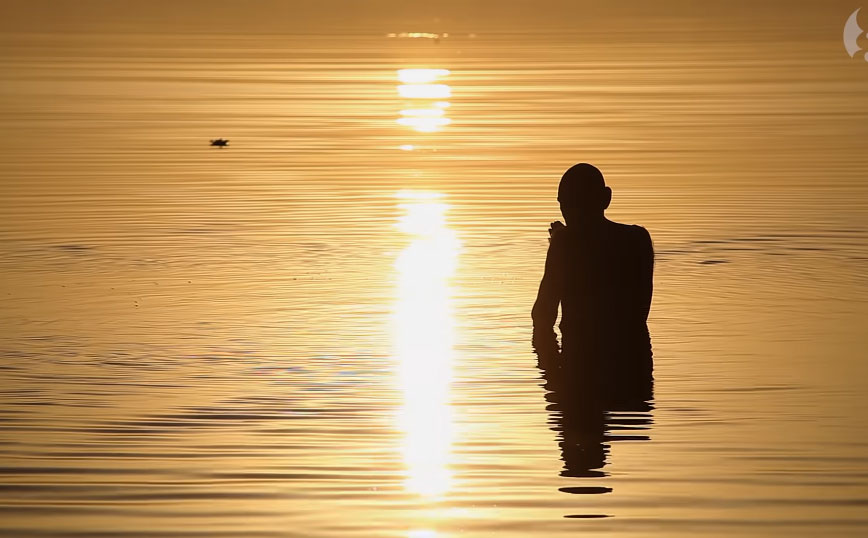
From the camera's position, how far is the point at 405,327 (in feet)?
44.7

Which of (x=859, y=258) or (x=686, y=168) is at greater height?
(x=686, y=168)

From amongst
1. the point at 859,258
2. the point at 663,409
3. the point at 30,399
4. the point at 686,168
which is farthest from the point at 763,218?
the point at 30,399

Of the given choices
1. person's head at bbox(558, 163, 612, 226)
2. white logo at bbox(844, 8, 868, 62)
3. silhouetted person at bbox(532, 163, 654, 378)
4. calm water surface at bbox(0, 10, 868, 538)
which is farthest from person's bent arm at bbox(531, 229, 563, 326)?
white logo at bbox(844, 8, 868, 62)

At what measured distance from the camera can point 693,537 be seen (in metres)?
8.02

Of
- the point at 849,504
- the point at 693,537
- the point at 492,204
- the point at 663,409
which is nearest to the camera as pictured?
the point at 693,537

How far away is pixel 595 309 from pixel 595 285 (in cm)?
19

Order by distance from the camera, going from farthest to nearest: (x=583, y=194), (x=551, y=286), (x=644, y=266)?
(x=551, y=286), (x=644, y=266), (x=583, y=194)

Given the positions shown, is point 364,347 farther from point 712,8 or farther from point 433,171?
point 712,8

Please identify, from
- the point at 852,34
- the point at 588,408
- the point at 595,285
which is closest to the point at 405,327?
the point at 595,285

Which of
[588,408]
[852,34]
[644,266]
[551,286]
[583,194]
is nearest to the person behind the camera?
[588,408]

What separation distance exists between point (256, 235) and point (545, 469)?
9.82 m

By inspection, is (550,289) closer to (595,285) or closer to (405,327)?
(595,285)

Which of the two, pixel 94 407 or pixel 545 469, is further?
pixel 94 407

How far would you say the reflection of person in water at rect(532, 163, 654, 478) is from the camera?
35.3 ft
